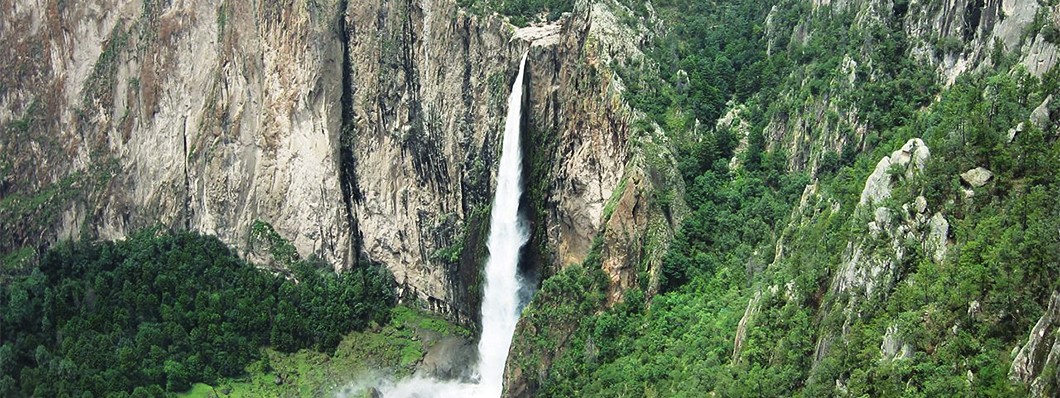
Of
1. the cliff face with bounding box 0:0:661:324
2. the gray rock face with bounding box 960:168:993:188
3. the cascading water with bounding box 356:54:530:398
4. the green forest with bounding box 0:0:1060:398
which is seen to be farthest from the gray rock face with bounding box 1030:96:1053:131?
the cascading water with bounding box 356:54:530:398

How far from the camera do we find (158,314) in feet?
383

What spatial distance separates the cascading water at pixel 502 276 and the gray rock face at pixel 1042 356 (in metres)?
55.4

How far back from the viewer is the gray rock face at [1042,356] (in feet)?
172

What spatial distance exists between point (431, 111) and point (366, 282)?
15.7 meters

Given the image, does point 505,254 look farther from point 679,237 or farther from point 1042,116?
point 1042,116

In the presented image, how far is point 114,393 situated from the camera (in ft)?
347

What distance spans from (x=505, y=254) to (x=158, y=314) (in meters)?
29.2

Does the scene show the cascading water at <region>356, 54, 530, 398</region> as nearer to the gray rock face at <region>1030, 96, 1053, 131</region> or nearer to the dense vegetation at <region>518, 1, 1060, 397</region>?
the dense vegetation at <region>518, 1, 1060, 397</region>

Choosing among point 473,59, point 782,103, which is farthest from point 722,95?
point 473,59

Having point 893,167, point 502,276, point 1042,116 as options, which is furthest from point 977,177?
point 502,276

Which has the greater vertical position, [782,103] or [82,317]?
[782,103]

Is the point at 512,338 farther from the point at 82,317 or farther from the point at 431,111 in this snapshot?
the point at 82,317

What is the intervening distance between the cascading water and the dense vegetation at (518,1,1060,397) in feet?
27.8

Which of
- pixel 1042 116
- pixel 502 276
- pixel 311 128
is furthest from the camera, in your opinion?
pixel 311 128
